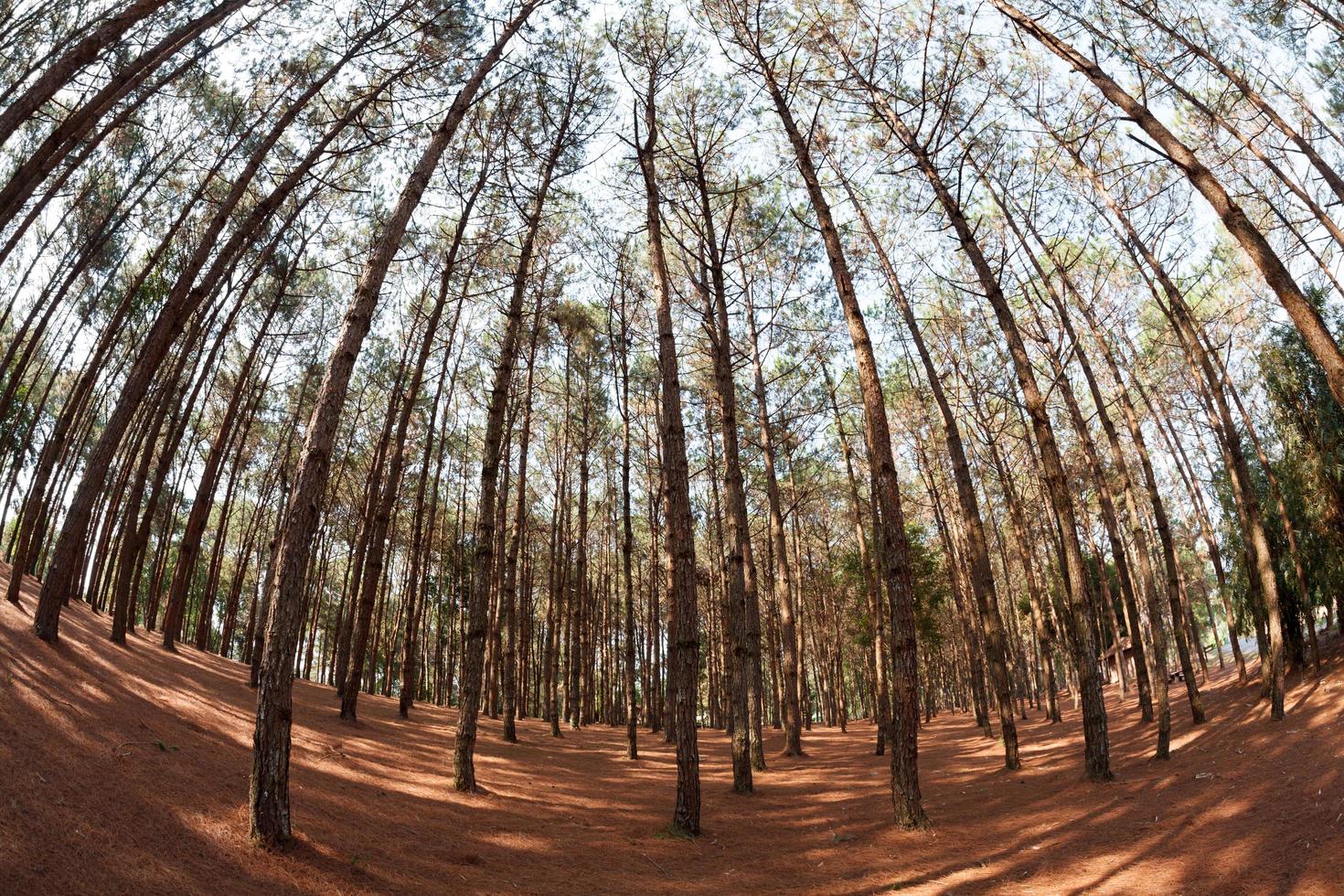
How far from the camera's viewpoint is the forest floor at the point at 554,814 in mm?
4371

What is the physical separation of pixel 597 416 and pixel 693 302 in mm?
5453

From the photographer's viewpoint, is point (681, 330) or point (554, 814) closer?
point (554, 814)

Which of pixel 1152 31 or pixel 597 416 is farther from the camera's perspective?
pixel 597 416

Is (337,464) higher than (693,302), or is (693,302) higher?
(693,302)

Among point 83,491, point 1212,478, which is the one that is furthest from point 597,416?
point 1212,478

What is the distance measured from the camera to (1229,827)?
5.89 meters

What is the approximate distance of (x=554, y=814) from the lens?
302 inches

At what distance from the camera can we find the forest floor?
4.37m

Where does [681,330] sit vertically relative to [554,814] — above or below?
above

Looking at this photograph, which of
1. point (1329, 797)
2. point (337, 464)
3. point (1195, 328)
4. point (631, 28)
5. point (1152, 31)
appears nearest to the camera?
point (1329, 797)

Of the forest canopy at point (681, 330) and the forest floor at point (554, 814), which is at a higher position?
the forest canopy at point (681, 330)

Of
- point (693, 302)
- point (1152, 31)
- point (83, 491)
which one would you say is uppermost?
point (1152, 31)

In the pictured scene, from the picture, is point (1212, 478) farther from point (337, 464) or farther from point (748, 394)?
point (337, 464)

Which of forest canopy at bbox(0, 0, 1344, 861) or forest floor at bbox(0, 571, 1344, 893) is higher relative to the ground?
forest canopy at bbox(0, 0, 1344, 861)
